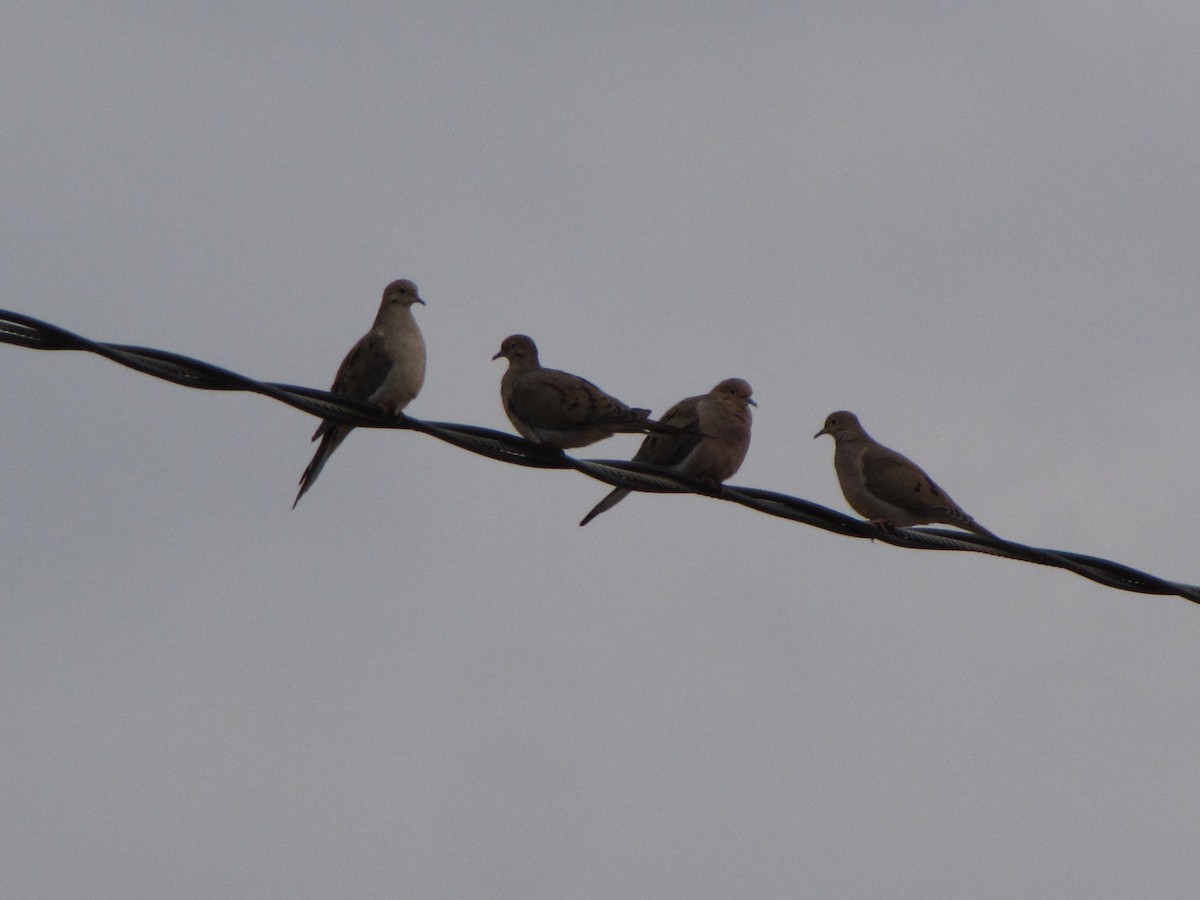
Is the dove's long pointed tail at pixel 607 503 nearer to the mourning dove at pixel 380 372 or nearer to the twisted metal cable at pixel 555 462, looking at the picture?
the mourning dove at pixel 380 372

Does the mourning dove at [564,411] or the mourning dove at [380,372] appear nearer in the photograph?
the mourning dove at [564,411]

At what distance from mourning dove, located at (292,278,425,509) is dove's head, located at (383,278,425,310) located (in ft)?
0.49

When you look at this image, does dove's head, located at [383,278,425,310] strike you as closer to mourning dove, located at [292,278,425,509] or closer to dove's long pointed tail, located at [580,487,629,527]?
mourning dove, located at [292,278,425,509]

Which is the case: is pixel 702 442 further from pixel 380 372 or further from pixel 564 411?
pixel 380 372

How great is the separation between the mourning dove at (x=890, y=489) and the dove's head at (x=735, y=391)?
0.73m

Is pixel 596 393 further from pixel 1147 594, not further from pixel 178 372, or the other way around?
pixel 178 372

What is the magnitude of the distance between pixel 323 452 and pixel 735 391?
1.97 metres

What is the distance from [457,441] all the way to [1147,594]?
91.2 inches

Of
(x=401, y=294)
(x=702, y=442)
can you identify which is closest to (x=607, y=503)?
(x=702, y=442)

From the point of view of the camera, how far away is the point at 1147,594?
18.4 ft

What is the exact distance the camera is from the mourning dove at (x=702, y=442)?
7.34 metres

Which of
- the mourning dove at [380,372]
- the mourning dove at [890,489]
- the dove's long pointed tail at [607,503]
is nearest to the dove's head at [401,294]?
the mourning dove at [380,372]

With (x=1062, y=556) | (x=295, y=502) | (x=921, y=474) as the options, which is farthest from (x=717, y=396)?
(x=1062, y=556)

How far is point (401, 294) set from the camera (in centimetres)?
750
